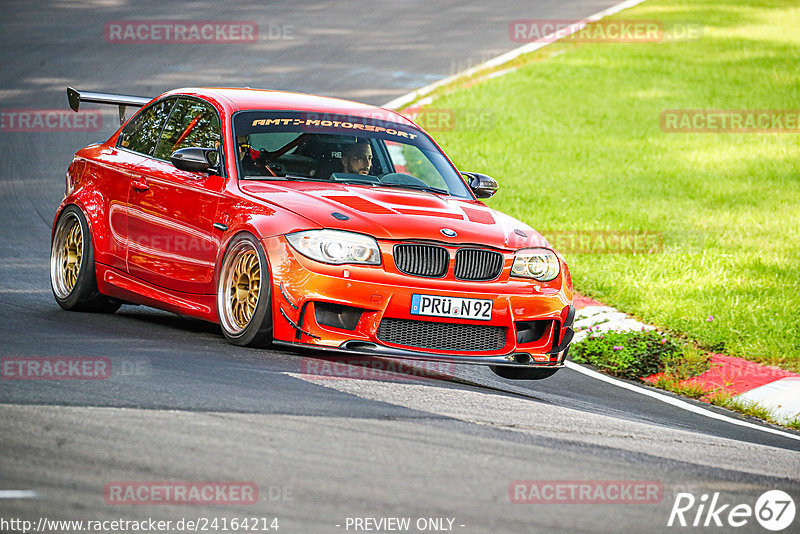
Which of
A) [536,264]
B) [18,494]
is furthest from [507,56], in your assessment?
[18,494]

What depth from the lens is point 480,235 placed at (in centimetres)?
738

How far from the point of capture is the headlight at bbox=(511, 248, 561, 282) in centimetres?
743

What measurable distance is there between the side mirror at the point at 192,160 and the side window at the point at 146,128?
0.97 metres

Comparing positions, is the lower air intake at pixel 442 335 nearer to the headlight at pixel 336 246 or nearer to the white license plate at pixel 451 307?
the white license plate at pixel 451 307

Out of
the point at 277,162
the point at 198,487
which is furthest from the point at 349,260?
the point at 198,487

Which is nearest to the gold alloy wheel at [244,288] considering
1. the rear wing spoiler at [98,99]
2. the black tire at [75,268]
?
the black tire at [75,268]

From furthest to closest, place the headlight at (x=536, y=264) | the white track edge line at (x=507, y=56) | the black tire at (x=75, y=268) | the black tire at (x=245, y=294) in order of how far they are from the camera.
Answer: the white track edge line at (x=507, y=56)
the black tire at (x=75, y=268)
the headlight at (x=536, y=264)
the black tire at (x=245, y=294)

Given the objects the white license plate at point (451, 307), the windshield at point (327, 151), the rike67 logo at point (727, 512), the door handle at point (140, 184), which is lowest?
the rike67 logo at point (727, 512)

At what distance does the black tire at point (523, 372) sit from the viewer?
7785mm

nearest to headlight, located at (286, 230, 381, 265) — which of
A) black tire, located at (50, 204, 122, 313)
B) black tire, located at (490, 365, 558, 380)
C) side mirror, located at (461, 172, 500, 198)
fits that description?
black tire, located at (490, 365, 558, 380)

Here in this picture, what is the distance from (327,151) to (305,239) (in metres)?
1.43

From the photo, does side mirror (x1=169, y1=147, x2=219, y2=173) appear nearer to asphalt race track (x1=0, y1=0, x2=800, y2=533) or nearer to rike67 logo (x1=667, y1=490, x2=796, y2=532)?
asphalt race track (x1=0, y1=0, x2=800, y2=533)

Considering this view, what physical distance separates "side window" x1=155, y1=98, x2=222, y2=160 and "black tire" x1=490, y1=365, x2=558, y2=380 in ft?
8.30

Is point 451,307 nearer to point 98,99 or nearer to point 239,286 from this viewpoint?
point 239,286
